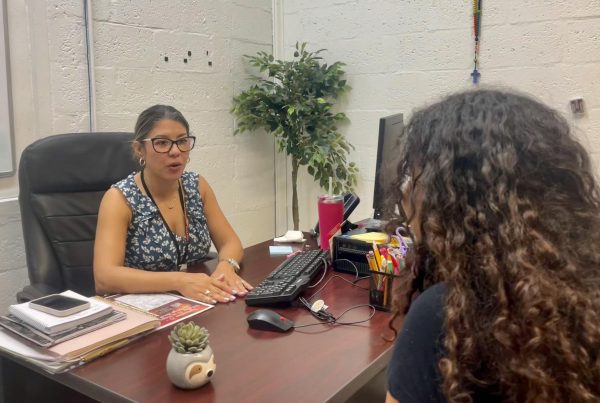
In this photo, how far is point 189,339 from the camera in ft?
3.15

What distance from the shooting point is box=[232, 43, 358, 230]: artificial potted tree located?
2.80m

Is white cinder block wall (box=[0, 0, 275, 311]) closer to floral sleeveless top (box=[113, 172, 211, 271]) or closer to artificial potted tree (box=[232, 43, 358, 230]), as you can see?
artificial potted tree (box=[232, 43, 358, 230])

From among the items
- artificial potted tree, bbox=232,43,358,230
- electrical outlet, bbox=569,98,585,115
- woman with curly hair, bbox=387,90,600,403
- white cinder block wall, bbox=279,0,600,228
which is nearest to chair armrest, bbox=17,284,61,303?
woman with curly hair, bbox=387,90,600,403

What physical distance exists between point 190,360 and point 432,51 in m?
2.21

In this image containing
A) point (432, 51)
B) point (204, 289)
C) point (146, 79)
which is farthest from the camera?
point (432, 51)

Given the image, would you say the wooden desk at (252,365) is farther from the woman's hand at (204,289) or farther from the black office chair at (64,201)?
the black office chair at (64,201)

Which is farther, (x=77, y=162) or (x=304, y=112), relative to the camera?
(x=304, y=112)

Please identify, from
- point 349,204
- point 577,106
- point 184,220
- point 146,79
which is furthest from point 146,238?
point 577,106

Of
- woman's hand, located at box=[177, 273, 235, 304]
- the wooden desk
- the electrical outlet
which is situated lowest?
the wooden desk

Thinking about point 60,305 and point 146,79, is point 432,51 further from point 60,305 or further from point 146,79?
point 60,305

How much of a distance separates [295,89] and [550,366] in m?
2.35

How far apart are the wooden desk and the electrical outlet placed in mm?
1657

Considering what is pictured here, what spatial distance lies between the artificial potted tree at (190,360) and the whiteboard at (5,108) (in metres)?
1.41

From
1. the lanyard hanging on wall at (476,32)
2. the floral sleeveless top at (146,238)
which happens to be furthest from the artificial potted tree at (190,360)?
the lanyard hanging on wall at (476,32)
